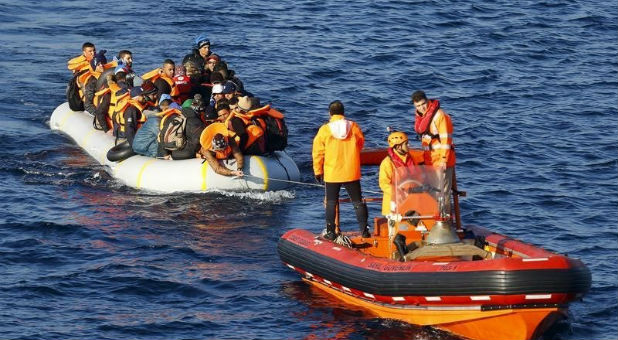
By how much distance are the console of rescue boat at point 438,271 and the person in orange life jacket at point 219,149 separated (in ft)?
11.2

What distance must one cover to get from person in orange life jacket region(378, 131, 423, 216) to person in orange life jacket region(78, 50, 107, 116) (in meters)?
9.32

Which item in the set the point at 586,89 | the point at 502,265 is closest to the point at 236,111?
the point at 502,265

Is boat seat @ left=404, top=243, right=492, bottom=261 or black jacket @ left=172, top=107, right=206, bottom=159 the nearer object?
boat seat @ left=404, top=243, right=492, bottom=261

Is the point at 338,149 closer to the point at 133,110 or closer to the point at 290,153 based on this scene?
the point at 133,110

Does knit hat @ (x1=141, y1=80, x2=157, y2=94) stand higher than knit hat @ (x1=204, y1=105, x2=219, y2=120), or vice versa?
knit hat @ (x1=141, y1=80, x2=157, y2=94)

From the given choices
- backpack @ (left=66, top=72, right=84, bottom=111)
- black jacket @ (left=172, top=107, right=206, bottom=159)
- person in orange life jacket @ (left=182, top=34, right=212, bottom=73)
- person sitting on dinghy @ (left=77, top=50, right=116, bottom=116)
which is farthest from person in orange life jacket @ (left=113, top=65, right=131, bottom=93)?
black jacket @ (left=172, top=107, right=206, bottom=159)

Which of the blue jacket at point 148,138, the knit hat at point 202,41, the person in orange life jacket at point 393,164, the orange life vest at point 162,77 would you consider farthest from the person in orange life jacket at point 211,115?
the person in orange life jacket at point 393,164

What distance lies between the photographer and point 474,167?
65.5 feet

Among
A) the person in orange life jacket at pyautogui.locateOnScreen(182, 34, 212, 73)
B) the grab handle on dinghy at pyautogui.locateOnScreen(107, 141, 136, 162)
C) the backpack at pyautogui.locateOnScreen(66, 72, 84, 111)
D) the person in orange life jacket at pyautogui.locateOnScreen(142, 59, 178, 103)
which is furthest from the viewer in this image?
the backpack at pyautogui.locateOnScreen(66, 72, 84, 111)

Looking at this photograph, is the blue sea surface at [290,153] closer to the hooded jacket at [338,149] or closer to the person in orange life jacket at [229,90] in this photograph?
the hooded jacket at [338,149]

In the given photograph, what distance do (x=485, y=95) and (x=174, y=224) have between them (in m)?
9.52

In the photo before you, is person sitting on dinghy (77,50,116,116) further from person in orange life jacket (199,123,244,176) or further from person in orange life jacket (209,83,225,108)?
person in orange life jacket (199,123,244,176)

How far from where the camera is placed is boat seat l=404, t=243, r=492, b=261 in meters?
13.2

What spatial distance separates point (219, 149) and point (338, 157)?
3978mm
